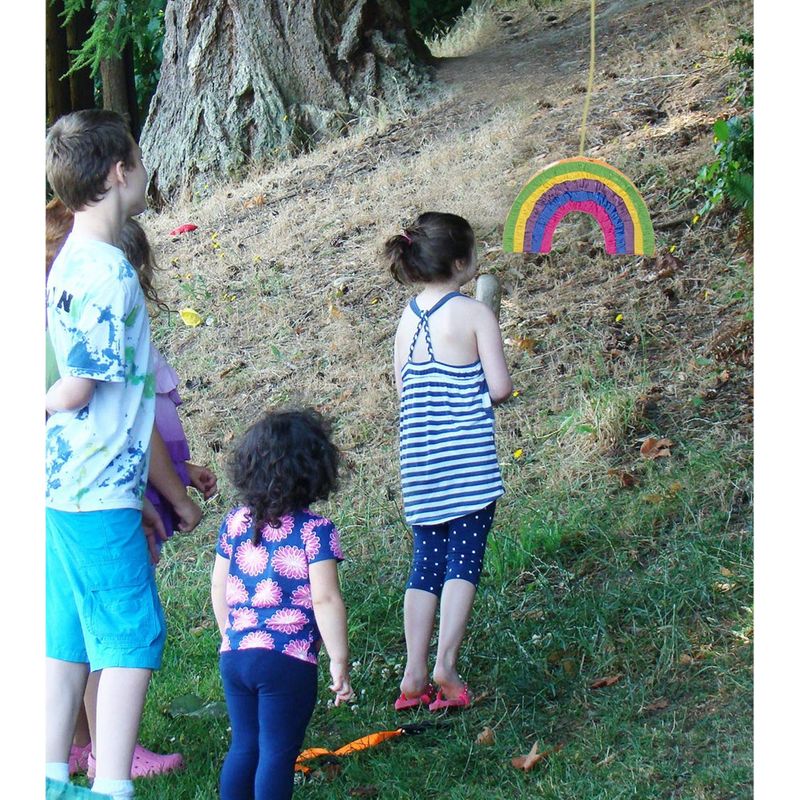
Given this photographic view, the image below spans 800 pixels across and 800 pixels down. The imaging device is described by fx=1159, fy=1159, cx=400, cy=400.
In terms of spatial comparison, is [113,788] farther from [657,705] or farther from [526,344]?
[526,344]

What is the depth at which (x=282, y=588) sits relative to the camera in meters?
3.04

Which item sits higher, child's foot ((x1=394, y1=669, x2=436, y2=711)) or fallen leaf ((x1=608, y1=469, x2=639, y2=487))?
fallen leaf ((x1=608, y1=469, x2=639, y2=487))

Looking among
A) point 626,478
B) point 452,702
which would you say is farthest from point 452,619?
point 626,478

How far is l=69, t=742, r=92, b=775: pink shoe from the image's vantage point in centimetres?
366

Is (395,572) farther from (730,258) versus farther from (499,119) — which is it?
(499,119)

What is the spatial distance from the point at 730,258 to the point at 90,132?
4384 millimetres

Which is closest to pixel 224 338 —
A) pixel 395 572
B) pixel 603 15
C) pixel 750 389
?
pixel 395 572

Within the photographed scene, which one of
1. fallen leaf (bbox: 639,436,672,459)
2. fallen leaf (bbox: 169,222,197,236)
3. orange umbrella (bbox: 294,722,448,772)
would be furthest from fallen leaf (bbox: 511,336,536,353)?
fallen leaf (bbox: 169,222,197,236)

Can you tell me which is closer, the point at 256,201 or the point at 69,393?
the point at 69,393

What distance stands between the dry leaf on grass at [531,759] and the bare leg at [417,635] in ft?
1.61

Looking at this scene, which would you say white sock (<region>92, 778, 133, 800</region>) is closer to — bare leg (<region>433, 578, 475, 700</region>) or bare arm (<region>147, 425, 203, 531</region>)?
bare arm (<region>147, 425, 203, 531</region>)

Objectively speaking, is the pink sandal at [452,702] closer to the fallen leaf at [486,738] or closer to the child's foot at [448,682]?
the child's foot at [448,682]

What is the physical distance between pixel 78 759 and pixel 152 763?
0.25 metres

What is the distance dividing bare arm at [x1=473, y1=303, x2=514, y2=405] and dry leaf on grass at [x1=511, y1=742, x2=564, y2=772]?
1118 mm
